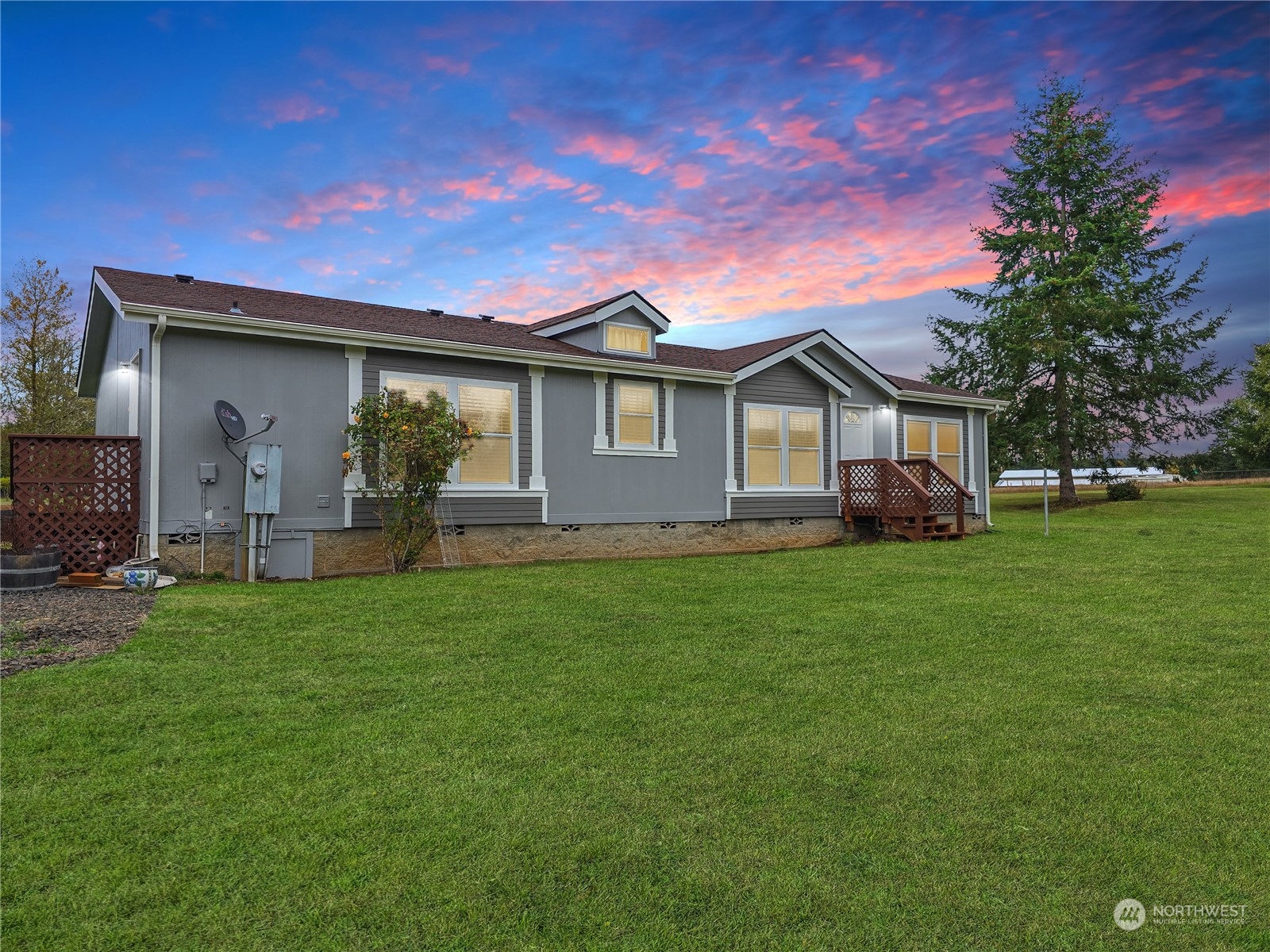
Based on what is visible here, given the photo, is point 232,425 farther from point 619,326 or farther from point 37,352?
point 37,352

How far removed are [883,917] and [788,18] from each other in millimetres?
12846

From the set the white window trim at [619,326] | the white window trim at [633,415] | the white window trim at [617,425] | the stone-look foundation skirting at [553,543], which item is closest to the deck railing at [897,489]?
the stone-look foundation skirting at [553,543]

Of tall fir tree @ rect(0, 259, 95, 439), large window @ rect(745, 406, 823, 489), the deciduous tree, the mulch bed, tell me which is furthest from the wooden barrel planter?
the deciduous tree

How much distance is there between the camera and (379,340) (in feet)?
36.3

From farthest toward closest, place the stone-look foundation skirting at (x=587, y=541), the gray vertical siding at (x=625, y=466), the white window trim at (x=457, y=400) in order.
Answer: the gray vertical siding at (x=625, y=466) < the white window trim at (x=457, y=400) < the stone-look foundation skirting at (x=587, y=541)

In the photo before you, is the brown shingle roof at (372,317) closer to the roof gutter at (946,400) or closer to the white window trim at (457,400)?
the white window trim at (457,400)

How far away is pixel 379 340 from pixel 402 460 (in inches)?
74.8

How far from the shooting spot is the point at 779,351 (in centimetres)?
1538

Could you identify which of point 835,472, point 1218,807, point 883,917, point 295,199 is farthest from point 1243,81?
point 295,199

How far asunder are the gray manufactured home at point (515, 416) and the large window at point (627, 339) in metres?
0.03

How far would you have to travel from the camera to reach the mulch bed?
5.31 meters

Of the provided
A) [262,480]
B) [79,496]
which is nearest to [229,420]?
[262,480]

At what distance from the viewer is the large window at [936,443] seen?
18.1 metres

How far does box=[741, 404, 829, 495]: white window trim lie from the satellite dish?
906cm
